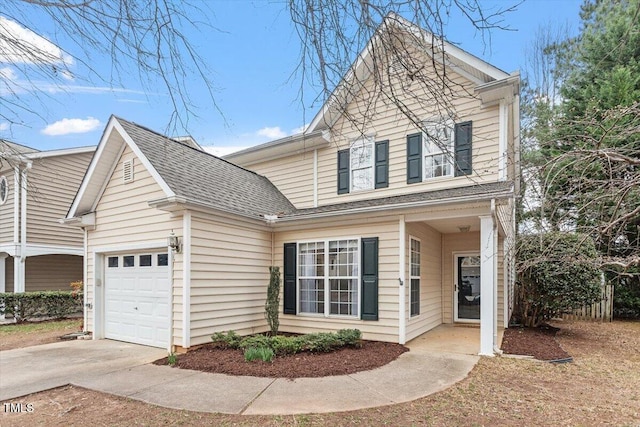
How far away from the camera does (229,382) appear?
18.4 ft

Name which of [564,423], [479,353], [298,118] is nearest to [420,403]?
[564,423]

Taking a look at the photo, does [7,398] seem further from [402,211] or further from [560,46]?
[560,46]

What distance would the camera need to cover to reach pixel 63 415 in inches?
177

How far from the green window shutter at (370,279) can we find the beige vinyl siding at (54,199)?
1188 centimetres

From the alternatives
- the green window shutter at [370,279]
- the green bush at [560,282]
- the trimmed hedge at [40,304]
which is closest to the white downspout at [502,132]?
the green bush at [560,282]

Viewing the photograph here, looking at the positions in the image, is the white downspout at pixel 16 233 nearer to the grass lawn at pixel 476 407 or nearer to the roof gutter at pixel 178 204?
Answer: the roof gutter at pixel 178 204

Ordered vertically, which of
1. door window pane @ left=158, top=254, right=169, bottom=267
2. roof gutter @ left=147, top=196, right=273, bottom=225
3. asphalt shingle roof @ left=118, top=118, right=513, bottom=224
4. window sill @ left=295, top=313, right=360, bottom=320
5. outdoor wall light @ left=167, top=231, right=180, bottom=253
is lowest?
window sill @ left=295, top=313, right=360, bottom=320

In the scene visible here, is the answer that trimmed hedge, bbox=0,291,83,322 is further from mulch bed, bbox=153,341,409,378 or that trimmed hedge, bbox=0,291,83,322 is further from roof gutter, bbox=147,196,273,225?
mulch bed, bbox=153,341,409,378

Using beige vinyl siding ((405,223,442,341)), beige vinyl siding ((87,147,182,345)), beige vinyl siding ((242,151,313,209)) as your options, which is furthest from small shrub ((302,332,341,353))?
beige vinyl siding ((242,151,313,209))

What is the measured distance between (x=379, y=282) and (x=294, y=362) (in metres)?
2.73

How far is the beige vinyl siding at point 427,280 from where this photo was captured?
8.43 meters

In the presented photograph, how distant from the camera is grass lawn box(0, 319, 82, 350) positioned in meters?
9.38

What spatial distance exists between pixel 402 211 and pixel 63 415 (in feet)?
21.1

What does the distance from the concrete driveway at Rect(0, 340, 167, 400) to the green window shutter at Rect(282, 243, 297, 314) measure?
119 inches
